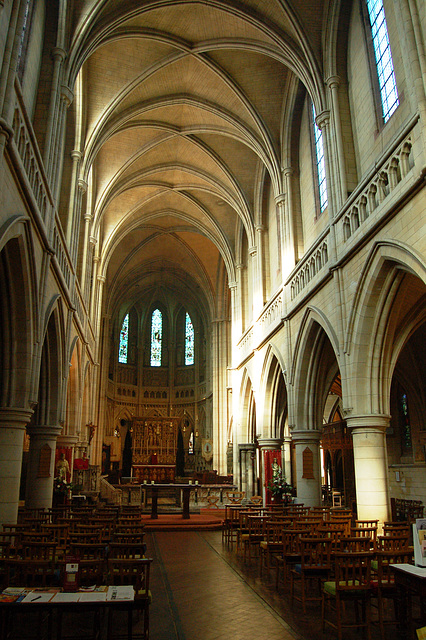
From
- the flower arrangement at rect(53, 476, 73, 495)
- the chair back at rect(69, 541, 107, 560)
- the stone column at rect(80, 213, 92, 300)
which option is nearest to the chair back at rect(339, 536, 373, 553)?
the chair back at rect(69, 541, 107, 560)

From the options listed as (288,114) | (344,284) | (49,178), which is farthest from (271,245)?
(49,178)

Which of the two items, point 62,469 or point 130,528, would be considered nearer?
point 130,528

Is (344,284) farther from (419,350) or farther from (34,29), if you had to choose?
(34,29)

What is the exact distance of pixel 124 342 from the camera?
41.6m

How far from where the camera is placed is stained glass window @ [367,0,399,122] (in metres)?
11.8

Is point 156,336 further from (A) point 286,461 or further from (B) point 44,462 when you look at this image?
(B) point 44,462

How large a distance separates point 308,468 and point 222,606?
355 inches

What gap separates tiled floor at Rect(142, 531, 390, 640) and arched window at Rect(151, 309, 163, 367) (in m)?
31.7

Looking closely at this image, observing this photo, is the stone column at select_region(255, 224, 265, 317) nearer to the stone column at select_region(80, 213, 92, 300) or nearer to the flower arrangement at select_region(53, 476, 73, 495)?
the stone column at select_region(80, 213, 92, 300)

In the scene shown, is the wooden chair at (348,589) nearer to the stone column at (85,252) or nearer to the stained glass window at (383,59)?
the stained glass window at (383,59)

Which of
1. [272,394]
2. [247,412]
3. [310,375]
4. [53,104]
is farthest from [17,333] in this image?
[247,412]

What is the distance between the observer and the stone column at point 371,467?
11.2m

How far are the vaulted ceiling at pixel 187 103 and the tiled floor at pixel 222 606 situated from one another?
1177 cm

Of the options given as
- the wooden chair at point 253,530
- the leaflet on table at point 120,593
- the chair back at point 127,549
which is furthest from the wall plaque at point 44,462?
the leaflet on table at point 120,593
